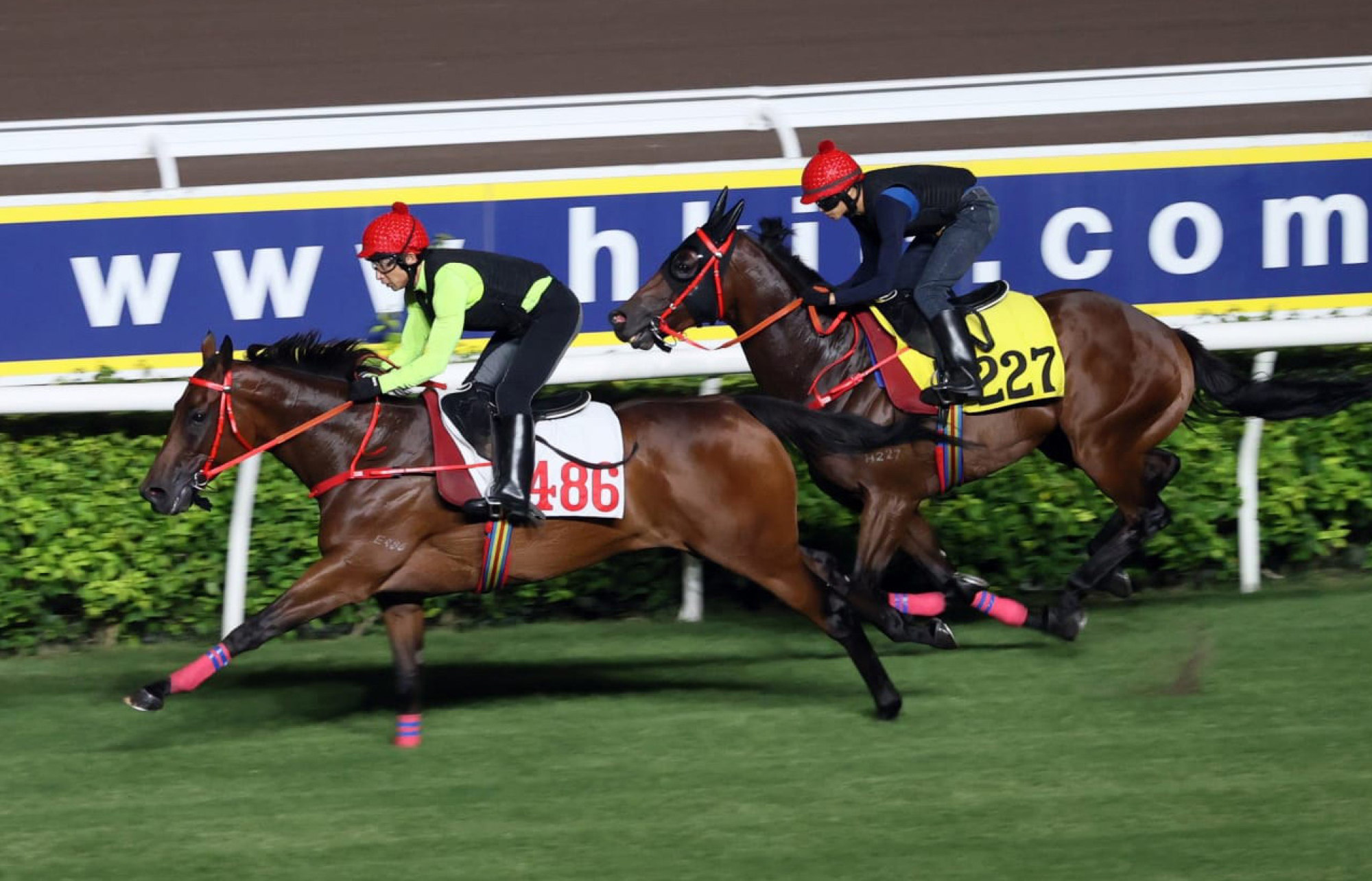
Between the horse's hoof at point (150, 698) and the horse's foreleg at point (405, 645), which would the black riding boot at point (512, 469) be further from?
the horse's hoof at point (150, 698)

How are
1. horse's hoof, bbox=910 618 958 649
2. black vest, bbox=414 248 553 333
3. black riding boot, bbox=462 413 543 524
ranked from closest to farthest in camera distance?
black riding boot, bbox=462 413 543 524 < black vest, bbox=414 248 553 333 < horse's hoof, bbox=910 618 958 649

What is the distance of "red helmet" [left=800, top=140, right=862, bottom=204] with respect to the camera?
559 centimetres

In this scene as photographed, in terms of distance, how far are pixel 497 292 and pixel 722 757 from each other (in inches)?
55.6

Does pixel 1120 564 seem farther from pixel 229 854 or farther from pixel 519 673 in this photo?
pixel 229 854

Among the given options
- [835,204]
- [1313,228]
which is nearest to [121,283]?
[835,204]

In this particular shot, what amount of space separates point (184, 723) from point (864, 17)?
7.64 meters

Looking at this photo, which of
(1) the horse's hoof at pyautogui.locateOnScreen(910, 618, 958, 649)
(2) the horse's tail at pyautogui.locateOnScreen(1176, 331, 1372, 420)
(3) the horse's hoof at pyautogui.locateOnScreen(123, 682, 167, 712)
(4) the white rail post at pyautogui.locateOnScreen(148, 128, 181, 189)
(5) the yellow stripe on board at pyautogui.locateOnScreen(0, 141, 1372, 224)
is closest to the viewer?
(3) the horse's hoof at pyautogui.locateOnScreen(123, 682, 167, 712)

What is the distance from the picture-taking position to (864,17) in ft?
38.0

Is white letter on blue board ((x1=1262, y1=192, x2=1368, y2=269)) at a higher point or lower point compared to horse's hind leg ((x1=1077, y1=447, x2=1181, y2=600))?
higher

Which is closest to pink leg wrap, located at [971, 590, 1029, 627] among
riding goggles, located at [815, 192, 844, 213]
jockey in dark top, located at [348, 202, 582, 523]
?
riding goggles, located at [815, 192, 844, 213]

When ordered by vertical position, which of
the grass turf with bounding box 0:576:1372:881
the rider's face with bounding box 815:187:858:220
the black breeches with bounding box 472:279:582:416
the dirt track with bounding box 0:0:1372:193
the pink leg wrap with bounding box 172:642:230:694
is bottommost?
the grass turf with bounding box 0:576:1372:881

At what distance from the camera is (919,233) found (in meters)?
5.98

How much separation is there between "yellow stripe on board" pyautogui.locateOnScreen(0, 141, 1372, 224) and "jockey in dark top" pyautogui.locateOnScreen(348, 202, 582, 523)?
75.8 inches

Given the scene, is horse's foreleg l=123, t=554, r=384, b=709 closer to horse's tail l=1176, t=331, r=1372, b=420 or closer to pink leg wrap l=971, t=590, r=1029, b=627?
pink leg wrap l=971, t=590, r=1029, b=627
